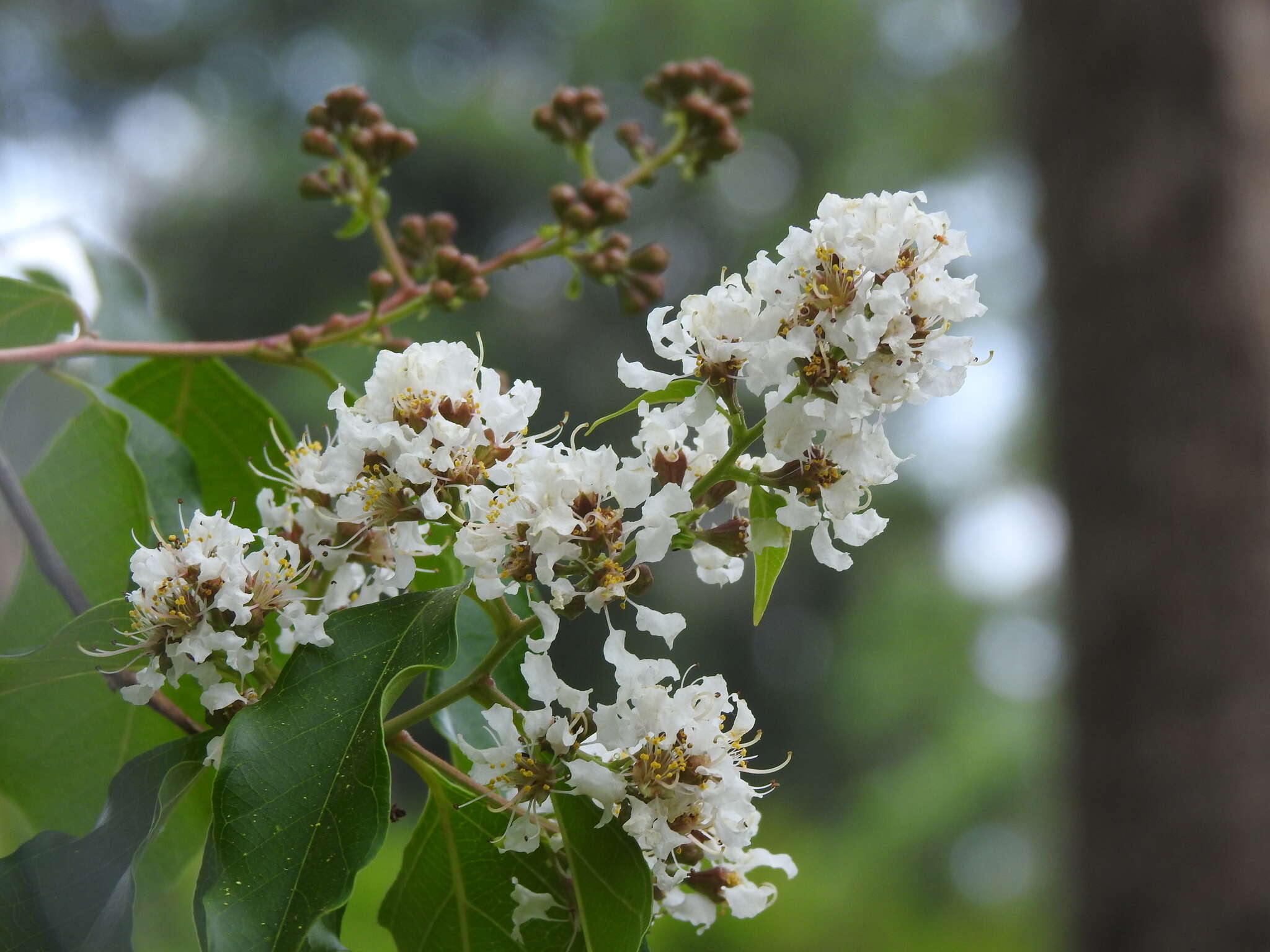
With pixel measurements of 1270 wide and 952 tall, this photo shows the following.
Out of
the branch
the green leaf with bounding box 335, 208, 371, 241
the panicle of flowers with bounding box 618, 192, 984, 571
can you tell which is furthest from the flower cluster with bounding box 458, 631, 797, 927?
the green leaf with bounding box 335, 208, 371, 241

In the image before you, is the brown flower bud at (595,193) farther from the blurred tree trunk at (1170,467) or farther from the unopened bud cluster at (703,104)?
the blurred tree trunk at (1170,467)

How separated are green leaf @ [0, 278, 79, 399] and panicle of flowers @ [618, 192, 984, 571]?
547mm

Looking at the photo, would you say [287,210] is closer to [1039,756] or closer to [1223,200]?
[1039,756]

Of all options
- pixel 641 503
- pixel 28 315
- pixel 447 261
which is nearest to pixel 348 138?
pixel 447 261

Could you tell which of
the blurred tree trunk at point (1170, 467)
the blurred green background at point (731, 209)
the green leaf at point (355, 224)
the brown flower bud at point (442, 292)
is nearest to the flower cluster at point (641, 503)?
the brown flower bud at point (442, 292)

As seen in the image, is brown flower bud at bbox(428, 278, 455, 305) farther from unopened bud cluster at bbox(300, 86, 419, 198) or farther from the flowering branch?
the flowering branch

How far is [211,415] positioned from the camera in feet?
3.09

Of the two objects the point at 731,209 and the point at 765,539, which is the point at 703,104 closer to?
the point at 765,539

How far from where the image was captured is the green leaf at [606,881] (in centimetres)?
56

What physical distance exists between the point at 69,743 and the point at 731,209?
759 centimetres

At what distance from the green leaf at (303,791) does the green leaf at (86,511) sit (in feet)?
0.87

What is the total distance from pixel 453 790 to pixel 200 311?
7.84 m

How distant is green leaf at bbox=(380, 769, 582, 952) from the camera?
2.05 feet

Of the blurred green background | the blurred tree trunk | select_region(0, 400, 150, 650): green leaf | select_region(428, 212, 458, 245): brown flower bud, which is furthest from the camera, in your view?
the blurred green background
